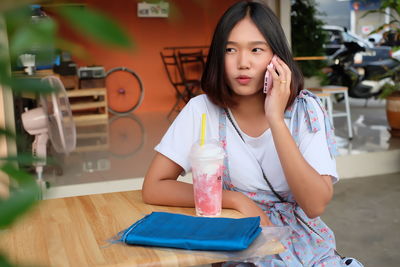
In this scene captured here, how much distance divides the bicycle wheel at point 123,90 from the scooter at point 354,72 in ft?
10.1

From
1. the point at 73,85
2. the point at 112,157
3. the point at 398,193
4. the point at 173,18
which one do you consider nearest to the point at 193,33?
the point at 73,85

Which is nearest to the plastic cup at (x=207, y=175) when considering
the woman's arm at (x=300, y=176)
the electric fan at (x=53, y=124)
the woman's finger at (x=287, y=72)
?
the woman's arm at (x=300, y=176)

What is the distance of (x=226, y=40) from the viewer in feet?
4.73

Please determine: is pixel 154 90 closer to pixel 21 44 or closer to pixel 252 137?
pixel 252 137

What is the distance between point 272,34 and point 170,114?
6230 mm

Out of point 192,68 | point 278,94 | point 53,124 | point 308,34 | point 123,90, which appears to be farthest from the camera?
point 192,68

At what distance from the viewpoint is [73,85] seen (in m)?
7.38

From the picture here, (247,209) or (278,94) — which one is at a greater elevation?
(278,94)

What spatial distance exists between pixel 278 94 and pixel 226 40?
232 mm

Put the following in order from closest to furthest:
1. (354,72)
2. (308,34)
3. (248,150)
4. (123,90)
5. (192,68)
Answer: (248,150) < (354,72) < (308,34) < (123,90) < (192,68)

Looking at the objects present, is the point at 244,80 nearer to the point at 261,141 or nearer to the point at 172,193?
the point at 261,141

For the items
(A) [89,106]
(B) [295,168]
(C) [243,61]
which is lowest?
(A) [89,106]

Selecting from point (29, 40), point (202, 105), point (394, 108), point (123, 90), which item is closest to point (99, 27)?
point (29, 40)

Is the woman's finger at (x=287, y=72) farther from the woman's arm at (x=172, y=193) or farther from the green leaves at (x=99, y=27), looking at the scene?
the green leaves at (x=99, y=27)
